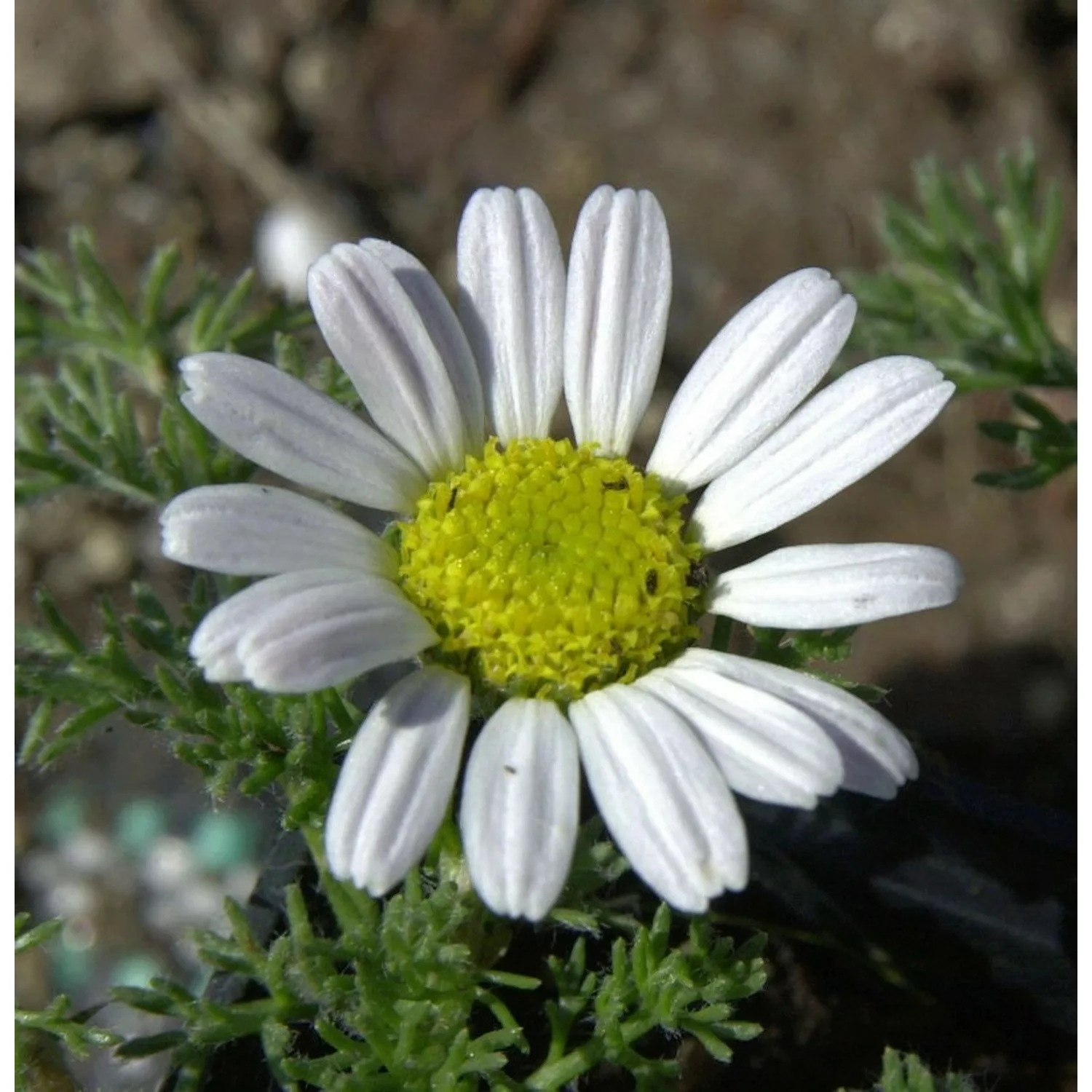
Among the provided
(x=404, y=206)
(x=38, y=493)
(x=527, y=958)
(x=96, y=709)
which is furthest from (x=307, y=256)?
(x=527, y=958)

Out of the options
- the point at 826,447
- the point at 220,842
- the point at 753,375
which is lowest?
the point at 220,842

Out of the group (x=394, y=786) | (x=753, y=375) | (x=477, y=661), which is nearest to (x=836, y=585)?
(x=753, y=375)

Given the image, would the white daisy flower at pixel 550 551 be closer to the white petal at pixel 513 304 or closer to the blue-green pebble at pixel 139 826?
the white petal at pixel 513 304

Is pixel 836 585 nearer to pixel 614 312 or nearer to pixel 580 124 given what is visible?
pixel 614 312

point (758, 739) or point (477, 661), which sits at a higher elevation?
point (477, 661)

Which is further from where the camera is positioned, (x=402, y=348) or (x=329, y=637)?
(x=402, y=348)

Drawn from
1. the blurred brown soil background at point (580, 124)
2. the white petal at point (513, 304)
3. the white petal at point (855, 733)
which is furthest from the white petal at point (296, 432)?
the blurred brown soil background at point (580, 124)

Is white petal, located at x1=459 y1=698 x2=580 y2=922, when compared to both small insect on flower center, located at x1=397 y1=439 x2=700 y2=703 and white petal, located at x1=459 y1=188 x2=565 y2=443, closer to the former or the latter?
small insect on flower center, located at x1=397 y1=439 x2=700 y2=703
